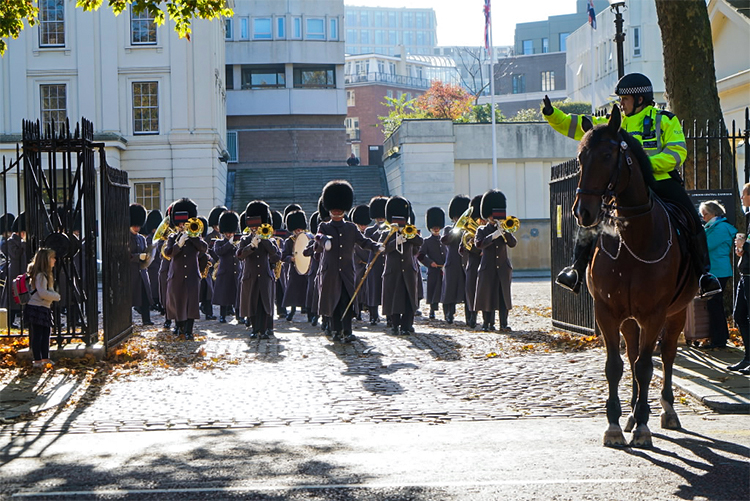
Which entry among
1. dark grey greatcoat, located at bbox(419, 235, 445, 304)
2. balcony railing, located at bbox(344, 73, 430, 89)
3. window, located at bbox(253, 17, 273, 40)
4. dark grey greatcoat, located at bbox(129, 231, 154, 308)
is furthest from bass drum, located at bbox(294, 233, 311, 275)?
balcony railing, located at bbox(344, 73, 430, 89)

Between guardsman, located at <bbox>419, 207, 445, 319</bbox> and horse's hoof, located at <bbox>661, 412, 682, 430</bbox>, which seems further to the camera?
guardsman, located at <bbox>419, 207, 445, 319</bbox>

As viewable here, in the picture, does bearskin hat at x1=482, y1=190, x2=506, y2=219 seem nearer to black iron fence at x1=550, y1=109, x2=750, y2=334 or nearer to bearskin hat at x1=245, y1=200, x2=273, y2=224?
black iron fence at x1=550, y1=109, x2=750, y2=334

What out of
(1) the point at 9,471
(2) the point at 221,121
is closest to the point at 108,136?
(2) the point at 221,121

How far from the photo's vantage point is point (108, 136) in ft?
117

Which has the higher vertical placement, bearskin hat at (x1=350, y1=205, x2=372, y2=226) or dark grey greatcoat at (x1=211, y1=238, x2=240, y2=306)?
bearskin hat at (x1=350, y1=205, x2=372, y2=226)

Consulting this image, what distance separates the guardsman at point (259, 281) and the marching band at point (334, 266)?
14mm

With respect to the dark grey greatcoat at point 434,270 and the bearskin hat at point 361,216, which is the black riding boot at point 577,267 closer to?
the dark grey greatcoat at point 434,270

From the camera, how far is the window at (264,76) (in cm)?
5359

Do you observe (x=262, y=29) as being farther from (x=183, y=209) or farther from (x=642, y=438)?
(x=642, y=438)

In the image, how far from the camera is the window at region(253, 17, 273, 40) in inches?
2115

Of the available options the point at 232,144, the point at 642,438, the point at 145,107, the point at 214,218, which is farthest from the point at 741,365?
the point at 232,144

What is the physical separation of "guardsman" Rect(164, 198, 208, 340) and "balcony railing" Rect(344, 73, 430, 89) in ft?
253

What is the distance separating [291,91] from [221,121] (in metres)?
9.37

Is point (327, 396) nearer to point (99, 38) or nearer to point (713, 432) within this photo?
point (713, 432)
